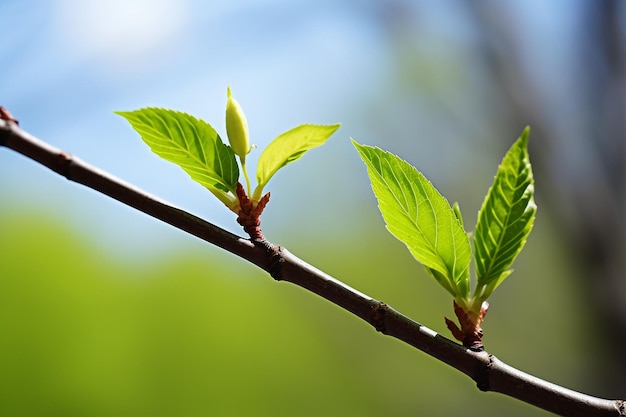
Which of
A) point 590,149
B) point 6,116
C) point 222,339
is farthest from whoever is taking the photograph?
point 222,339

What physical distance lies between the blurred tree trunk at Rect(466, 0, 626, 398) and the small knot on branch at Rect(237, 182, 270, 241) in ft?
4.68

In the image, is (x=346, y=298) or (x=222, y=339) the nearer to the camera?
(x=346, y=298)

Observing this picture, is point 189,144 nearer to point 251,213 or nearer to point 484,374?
point 251,213

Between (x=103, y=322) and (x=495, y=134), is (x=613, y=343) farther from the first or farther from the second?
(x=103, y=322)

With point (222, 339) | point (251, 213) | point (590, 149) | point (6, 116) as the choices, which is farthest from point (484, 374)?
point (222, 339)

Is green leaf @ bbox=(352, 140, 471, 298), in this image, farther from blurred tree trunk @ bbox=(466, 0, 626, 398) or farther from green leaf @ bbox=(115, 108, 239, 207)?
blurred tree trunk @ bbox=(466, 0, 626, 398)

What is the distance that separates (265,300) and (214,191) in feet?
6.71

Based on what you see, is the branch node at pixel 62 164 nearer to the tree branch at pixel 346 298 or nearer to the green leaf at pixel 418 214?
the tree branch at pixel 346 298

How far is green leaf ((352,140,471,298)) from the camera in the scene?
0.29m

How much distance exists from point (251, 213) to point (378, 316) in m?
0.09

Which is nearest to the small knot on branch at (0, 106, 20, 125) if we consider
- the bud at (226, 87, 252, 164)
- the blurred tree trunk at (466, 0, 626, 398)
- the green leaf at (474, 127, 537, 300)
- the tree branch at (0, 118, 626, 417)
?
the tree branch at (0, 118, 626, 417)

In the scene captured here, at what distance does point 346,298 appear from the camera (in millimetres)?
280

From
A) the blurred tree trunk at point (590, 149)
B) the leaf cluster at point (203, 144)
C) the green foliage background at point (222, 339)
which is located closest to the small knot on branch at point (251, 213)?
the leaf cluster at point (203, 144)

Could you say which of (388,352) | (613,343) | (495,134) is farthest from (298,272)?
(388,352)
